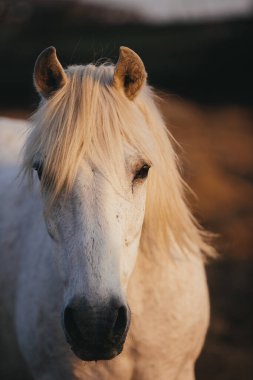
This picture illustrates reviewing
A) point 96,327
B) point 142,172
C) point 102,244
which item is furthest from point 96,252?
point 142,172

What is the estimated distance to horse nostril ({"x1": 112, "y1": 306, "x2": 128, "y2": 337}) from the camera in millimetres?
1964

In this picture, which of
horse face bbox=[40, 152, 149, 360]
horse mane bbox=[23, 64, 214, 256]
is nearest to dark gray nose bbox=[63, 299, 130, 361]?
horse face bbox=[40, 152, 149, 360]

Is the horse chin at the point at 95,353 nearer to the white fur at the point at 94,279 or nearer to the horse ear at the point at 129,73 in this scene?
the white fur at the point at 94,279

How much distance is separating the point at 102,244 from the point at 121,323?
0.95 ft

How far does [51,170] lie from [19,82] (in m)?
12.9

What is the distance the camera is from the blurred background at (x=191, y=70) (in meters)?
8.70

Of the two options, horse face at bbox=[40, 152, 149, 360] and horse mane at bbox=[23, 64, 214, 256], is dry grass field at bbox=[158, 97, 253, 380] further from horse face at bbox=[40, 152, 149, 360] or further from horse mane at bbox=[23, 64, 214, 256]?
horse face at bbox=[40, 152, 149, 360]

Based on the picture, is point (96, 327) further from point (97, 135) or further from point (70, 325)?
point (97, 135)

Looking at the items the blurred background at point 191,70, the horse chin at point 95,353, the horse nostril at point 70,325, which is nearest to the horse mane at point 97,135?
the horse nostril at point 70,325

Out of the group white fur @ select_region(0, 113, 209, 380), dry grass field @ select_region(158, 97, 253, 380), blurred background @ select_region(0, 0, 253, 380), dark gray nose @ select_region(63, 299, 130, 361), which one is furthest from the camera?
blurred background @ select_region(0, 0, 253, 380)

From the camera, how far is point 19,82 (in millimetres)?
14469

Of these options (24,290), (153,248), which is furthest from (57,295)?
(153,248)

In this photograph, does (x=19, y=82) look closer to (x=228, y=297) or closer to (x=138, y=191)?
(x=228, y=297)

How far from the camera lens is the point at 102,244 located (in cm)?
197
